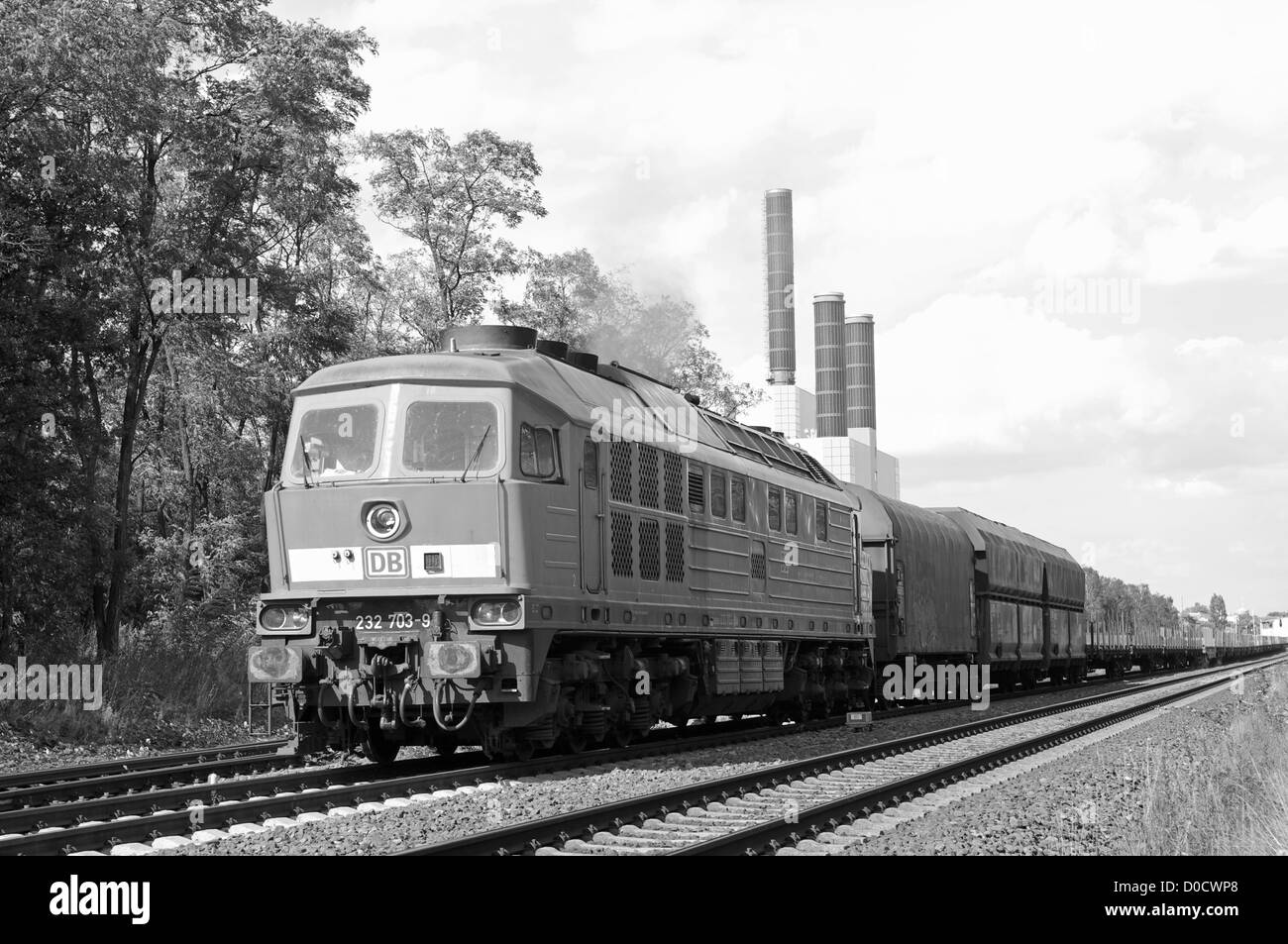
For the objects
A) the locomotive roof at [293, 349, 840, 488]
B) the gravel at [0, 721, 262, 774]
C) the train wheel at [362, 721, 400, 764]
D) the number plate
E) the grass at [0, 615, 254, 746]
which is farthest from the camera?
the grass at [0, 615, 254, 746]

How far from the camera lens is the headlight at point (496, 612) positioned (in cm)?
1277

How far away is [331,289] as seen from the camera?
1547 inches

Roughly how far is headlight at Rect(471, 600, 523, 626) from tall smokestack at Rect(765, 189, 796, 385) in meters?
132

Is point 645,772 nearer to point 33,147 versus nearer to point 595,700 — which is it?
point 595,700

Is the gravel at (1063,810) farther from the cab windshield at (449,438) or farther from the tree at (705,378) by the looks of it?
the tree at (705,378)

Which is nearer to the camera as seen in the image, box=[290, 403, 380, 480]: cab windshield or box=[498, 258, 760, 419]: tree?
box=[290, 403, 380, 480]: cab windshield

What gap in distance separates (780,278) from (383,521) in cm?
13504

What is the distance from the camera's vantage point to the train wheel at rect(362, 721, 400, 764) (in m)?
14.5

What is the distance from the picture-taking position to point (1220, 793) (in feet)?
43.5

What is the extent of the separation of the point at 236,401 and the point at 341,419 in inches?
727

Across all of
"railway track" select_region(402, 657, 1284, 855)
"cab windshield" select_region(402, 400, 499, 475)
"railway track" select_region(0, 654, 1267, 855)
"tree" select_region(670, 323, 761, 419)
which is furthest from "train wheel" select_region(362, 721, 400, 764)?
"tree" select_region(670, 323, 761, 419)

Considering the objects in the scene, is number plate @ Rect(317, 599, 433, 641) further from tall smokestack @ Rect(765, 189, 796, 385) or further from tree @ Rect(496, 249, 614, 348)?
tall smokestack @ Rect(765, 189, 796, 385)

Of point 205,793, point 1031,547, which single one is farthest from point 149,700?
point 1031,547
